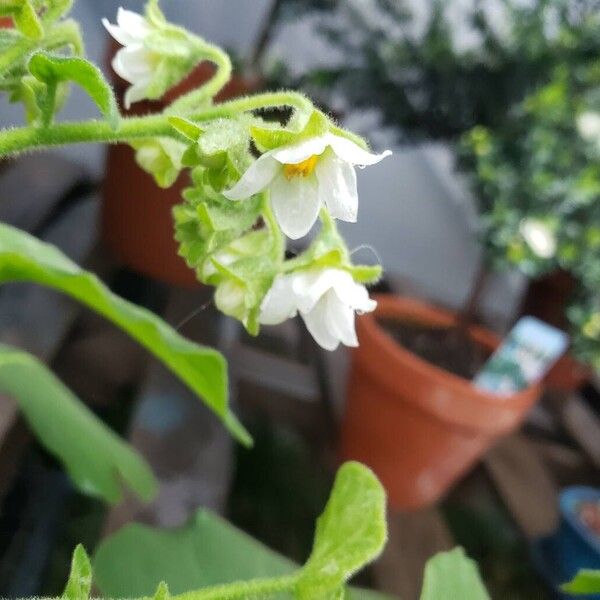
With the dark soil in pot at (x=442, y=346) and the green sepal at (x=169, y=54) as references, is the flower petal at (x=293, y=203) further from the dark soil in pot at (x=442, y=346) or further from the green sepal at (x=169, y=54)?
the dark soil in pot at (x=442, y=346)

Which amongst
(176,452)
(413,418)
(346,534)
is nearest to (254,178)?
(346,534)

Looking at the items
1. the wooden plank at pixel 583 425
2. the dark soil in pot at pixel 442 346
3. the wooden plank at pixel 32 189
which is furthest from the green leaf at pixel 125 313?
the wooden plank at pixel 583 425

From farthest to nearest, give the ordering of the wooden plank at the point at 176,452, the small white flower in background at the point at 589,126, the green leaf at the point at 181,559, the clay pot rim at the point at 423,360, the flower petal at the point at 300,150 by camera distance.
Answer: the small white flower in background at the point at 589,126
the clay pot rim at the point at 423,360
the wooden plank at the point at 176,452
the green leaf at the point at 181,559
the flower petal at the point at 300,150

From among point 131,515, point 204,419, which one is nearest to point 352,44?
point 204,419

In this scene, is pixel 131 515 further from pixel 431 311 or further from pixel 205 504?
pixel 431 311

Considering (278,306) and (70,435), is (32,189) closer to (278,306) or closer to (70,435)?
(70,435)

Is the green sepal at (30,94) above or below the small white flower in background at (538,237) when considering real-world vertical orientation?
above
